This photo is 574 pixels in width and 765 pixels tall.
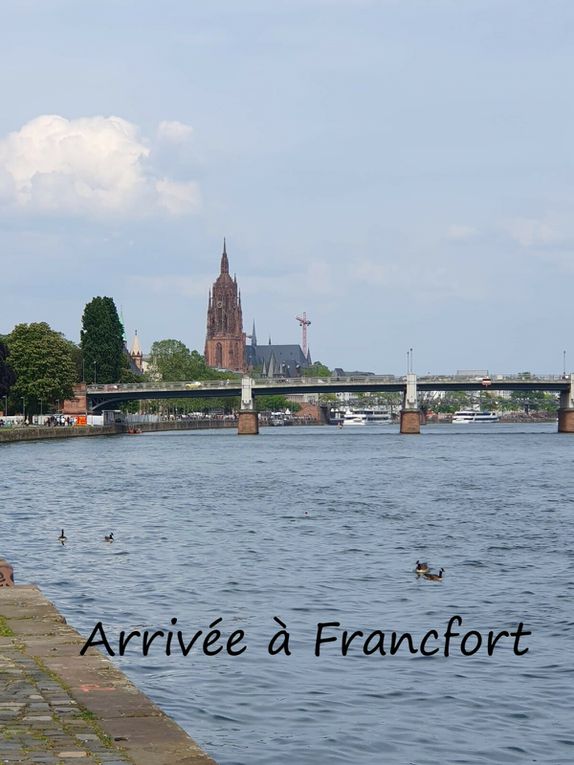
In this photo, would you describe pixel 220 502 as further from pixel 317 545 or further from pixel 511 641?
pixel 511 641

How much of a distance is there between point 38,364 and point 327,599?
471 ft

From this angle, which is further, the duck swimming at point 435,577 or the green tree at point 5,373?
the green tree at point 5,373

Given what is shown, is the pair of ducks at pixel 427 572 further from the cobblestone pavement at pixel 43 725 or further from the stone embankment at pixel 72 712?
the cobblestone pavement at pixel 43 725

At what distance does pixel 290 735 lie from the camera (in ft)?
64.7

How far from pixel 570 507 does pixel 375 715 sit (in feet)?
158

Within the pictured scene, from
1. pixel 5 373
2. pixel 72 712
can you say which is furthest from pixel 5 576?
pixel 5 373

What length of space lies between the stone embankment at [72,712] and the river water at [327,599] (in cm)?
225

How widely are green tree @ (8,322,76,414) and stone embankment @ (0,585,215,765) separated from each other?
153501 millimetres

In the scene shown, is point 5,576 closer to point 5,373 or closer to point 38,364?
point 5,373

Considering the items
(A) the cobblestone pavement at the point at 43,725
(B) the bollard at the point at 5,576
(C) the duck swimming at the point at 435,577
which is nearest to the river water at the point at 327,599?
(C) the duck swimming at the point at 435,577

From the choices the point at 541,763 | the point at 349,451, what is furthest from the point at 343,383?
the point at 541,763

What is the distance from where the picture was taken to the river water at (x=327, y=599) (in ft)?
66.3

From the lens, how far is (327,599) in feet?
107

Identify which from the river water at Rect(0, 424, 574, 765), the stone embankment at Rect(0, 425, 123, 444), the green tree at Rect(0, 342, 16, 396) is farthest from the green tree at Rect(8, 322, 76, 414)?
the river water at Rect(0, 424, 574, 765)
